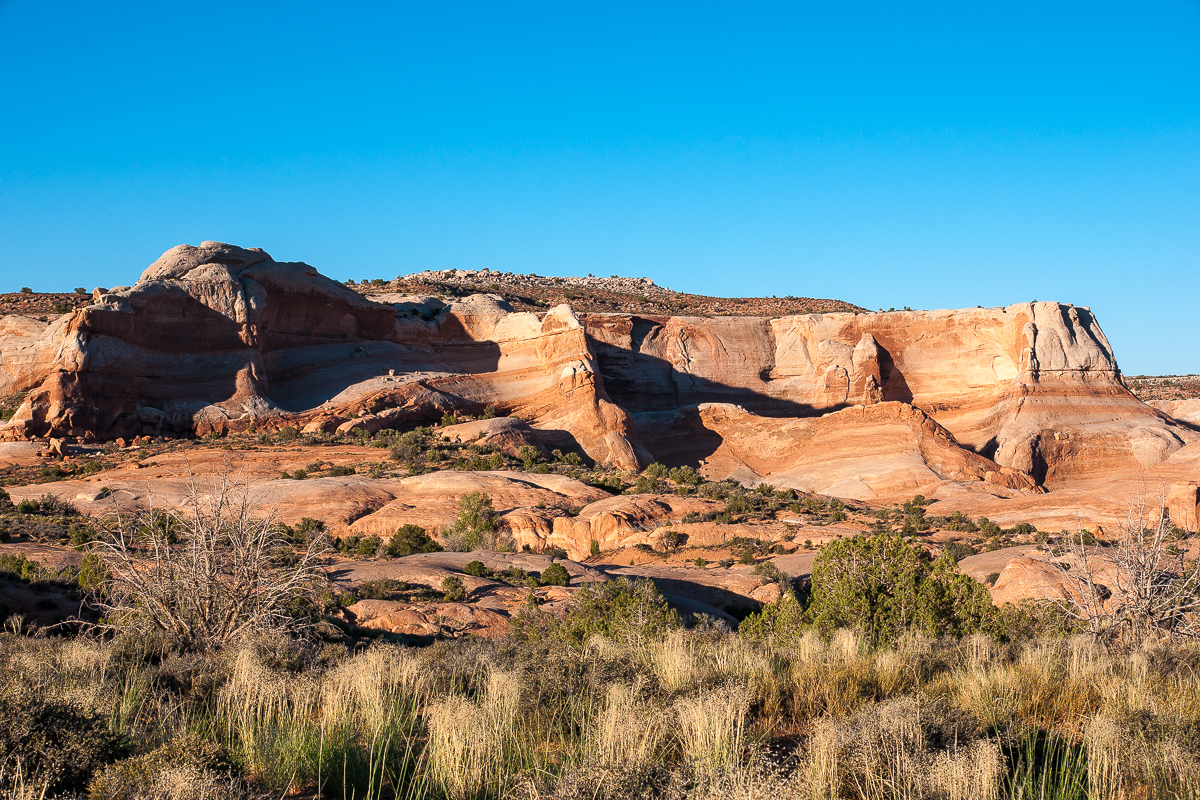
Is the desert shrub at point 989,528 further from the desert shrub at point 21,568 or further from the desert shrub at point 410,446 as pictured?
the desert shrub at point 21,568

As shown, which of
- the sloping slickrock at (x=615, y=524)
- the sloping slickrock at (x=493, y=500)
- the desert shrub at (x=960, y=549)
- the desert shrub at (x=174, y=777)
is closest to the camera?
the desert shrub at (x=174, y=777)

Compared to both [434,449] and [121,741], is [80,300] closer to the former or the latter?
[434,449]

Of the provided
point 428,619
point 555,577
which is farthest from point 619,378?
point 428,619

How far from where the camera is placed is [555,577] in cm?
1811

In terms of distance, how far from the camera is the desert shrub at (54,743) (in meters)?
4.85

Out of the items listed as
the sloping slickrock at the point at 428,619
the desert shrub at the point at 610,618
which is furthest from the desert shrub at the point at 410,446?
the desert shrub at the point at 610,618

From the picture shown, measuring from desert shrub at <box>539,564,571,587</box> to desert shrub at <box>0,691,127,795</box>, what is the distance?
1281 cm

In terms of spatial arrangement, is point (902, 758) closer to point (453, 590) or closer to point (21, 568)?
point (453, 590)

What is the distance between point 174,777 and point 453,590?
12362mm

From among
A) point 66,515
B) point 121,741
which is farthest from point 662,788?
point 66,515

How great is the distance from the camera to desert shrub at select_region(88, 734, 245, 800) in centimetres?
429

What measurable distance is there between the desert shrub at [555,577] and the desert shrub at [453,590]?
194cm

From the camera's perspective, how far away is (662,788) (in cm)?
465

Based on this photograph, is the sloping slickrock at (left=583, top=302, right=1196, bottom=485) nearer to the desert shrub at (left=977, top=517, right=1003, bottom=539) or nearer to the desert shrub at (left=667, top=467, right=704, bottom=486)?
the desert shrub at (left=667, top=467, right=704, bottom=486)
